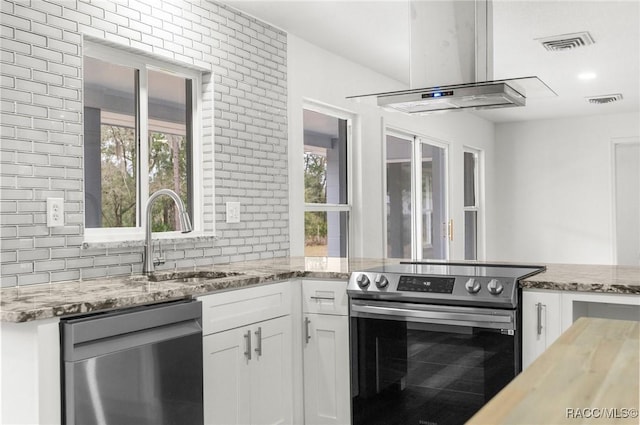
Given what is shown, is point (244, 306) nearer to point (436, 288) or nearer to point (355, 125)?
point (436, 288)

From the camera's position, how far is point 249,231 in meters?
3.69

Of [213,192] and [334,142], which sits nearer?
[213,192]

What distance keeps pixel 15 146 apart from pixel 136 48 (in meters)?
0.84

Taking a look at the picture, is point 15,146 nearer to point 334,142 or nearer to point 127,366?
point 127,366

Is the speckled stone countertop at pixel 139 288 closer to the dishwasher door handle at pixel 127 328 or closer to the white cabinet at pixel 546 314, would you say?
the dishwasher door handle at pixel 127 328

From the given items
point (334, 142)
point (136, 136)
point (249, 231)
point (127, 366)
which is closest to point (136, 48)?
point (136, 136)

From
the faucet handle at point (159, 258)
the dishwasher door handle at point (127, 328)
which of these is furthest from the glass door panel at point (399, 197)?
the dishwasher door handle at point (127, 328)

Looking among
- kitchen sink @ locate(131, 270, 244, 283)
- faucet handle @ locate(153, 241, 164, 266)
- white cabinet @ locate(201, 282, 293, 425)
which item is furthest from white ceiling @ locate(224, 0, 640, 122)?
white cabinet @ locate(201, 282, 293, 425)

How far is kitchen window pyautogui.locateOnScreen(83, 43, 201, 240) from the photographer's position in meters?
2.83

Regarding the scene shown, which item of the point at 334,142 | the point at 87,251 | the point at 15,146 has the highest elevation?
the point at 334,142

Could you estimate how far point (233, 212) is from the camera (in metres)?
3.55

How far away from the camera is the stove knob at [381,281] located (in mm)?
2768

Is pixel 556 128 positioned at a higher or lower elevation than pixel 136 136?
higher

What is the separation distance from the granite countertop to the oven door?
24 centimetres
